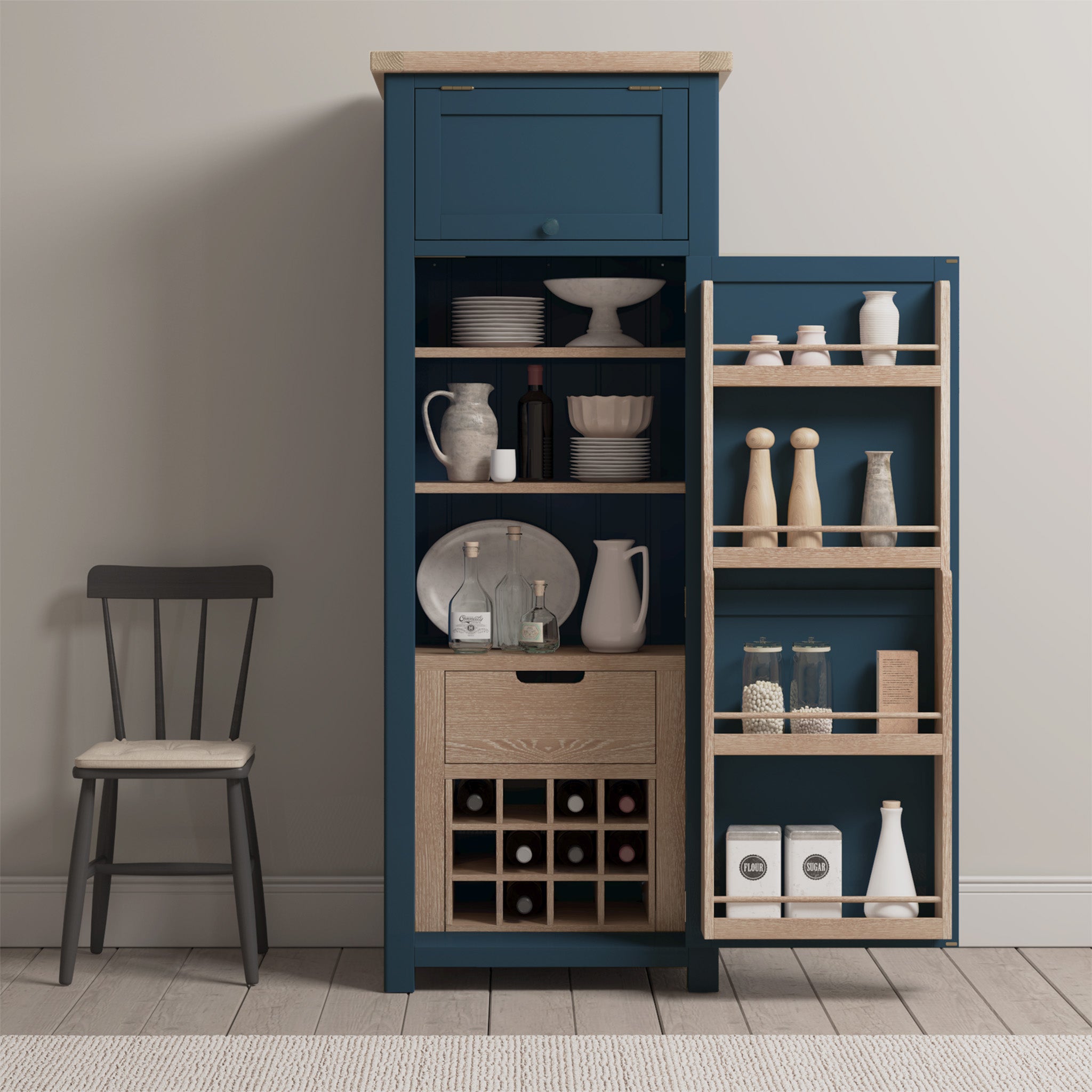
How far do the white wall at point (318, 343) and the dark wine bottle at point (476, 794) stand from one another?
0.29 metres

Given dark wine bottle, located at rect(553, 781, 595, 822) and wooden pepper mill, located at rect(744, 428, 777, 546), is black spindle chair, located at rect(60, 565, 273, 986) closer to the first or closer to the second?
dark wine bottle, located at rect(553, 781, 595, 822)

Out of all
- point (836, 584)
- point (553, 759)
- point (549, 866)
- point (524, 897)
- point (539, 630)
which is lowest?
point (524, 897)

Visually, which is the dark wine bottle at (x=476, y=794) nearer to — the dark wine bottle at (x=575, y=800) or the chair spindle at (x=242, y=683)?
the dark wine bottle at (x=575, y=800)

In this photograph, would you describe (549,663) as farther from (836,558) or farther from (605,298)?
(605,298)

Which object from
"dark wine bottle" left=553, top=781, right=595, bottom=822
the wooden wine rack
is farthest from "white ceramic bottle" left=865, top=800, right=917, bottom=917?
"dark wine bottle" left=553, top=781, right=595, bottom=822

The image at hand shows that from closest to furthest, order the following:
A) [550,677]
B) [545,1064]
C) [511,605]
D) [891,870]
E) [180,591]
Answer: [545,1064] → [891,870] → [511,605] → [180,591] → [550,677]

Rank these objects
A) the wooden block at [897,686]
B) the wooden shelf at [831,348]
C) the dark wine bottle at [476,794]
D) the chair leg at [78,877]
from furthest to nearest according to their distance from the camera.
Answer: the dark wine bottle at [476,794], the chair leg at [78,877], the wooden block at [897,686], the wooden shelf at [831,348]

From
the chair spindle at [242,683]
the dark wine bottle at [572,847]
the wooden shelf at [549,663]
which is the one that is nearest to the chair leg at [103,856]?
the chair spindle at [242,683]

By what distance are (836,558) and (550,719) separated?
73 centimetres

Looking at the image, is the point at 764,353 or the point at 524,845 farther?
the point at 524,845

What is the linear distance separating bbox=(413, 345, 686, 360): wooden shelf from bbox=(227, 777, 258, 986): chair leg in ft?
3.56

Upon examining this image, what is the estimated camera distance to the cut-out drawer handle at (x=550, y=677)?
2.92 metres

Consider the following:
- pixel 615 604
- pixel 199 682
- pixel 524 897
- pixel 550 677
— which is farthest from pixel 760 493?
pixel 199 682

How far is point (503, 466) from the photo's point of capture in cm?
265
